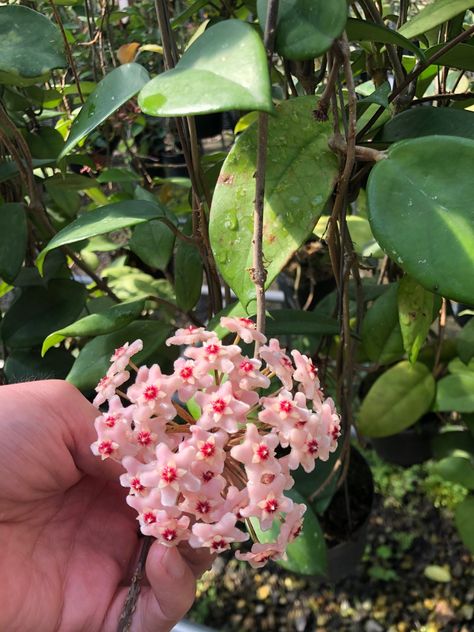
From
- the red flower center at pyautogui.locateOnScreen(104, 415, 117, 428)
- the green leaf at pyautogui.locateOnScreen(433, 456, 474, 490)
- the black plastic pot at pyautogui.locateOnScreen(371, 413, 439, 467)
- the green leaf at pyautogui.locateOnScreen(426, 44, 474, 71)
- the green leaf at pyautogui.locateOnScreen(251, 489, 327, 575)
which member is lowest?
the black plastic pot at pyautogui.locateOnScreen(371, 413, 439, 467)

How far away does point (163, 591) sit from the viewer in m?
0.51

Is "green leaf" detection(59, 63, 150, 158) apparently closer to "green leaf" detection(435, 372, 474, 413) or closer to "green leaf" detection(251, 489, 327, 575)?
"green leaf" detection(251, 489, 327, 575)

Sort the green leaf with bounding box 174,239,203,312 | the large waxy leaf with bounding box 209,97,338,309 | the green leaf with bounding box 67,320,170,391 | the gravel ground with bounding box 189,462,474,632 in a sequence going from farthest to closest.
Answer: the gravel ground with bounding box 189,462,474,632 < the green leaf with bounding box 174,239,203,312 < the green leaf with bounding box 67,320,170,391 < the large waxy leaf with bounding box 209,97,338,309

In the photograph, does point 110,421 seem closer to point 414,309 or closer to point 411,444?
point 414,309

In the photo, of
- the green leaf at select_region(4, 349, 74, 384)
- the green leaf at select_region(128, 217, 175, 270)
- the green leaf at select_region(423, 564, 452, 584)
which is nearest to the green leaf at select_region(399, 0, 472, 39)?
the green leaf at select_region(128, 217, 175, 270)

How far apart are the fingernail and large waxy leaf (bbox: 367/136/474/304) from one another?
11.1 inches

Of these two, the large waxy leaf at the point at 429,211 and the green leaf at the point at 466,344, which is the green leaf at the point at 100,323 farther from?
the green leaf at the point at 466,344

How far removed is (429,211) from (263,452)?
20 cm

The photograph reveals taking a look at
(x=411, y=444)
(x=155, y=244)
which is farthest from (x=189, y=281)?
(x=411, y=444)

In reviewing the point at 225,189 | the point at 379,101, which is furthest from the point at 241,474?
the point at 379,101

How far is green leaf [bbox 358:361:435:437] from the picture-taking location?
98 cm

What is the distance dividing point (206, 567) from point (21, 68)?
49cm

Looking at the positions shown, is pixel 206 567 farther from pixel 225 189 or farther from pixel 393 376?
pixel 393 376

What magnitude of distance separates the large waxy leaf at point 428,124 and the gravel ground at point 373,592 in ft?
2.65
